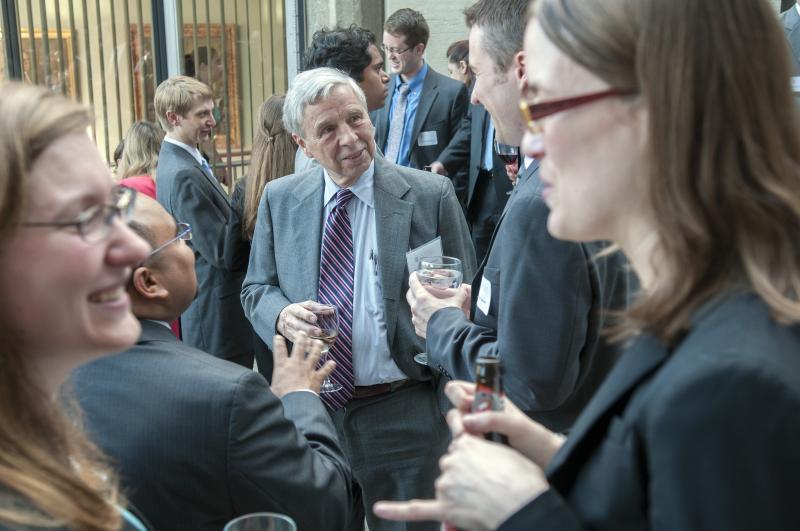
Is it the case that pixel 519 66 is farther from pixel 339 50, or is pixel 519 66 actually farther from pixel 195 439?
pixel 339 50

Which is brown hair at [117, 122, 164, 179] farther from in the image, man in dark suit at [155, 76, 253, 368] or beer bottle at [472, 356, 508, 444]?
beer bottle at [472, 356, 508, 444]

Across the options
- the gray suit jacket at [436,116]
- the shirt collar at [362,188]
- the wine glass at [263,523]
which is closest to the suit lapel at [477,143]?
the gray suit jacket at [436,116]

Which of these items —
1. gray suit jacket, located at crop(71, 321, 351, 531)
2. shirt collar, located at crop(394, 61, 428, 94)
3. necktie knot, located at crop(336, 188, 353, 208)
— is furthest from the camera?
shirt collar, located at crop(394, 61, 428, 94)

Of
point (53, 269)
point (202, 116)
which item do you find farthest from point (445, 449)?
point (202, 116)

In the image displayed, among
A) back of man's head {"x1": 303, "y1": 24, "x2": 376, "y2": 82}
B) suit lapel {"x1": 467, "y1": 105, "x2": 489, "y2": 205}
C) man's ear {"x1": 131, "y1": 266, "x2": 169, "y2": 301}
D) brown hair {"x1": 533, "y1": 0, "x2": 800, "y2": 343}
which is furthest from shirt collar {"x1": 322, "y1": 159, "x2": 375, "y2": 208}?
suit lapel {"x1": 467, "y1": 105, "x2": 489, "y2": 205}

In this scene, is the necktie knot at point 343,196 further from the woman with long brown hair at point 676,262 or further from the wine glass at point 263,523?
the woman with long brown hair at point 676,262

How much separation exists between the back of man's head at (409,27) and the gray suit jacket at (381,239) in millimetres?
3869

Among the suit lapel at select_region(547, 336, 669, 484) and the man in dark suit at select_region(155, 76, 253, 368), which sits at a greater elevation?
the suit lapel at select_region(547, 336, 669, 484)

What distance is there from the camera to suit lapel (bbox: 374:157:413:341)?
2.88m

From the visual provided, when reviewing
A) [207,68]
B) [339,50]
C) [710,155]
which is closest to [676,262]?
[710,155]

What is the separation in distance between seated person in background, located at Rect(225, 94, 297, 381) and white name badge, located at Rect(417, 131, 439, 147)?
86.8 inches

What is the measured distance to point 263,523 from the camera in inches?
63.4

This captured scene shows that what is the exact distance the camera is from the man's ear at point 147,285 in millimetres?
2084

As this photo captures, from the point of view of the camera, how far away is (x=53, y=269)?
3.99 feet
